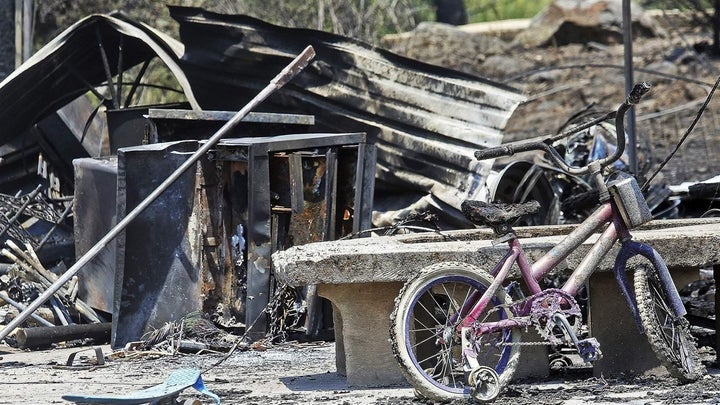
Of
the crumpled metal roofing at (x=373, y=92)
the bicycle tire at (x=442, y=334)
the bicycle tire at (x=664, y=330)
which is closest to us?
the bicycle tire at (x=442, y=334)

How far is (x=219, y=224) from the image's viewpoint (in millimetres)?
7988

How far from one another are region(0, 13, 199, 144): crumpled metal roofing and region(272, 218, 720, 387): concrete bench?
4241mm

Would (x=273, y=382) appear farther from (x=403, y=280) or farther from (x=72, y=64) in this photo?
(x=72, y=64)

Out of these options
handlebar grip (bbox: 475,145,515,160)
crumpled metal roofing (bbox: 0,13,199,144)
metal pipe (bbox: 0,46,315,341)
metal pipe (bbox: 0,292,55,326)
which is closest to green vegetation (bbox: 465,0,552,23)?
crumpled metal roofing (bbox: 0,13,199,144)

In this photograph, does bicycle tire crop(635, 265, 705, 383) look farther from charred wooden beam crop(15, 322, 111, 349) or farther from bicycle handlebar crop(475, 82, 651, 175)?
charred wooden beam crop(15, 322, 111, 349)

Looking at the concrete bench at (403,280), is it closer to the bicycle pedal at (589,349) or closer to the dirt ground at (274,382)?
the dirt ground at (274,382)

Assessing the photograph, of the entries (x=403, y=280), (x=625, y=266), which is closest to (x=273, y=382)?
(x=403, y=280)

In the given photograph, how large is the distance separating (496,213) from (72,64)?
6218 mm

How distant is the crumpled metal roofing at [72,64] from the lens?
33.0 ft

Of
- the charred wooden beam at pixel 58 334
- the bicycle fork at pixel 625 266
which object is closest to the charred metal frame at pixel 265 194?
the charred wooden beam at pixel 58 334

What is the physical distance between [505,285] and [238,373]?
1.68 metres

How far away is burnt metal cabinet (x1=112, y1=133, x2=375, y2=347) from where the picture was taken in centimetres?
778

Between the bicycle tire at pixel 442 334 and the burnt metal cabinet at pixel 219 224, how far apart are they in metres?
2.25

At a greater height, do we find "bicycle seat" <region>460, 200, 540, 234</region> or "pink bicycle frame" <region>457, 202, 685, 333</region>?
"bicycle seat" <region>460, 200, 540, 234</region>
